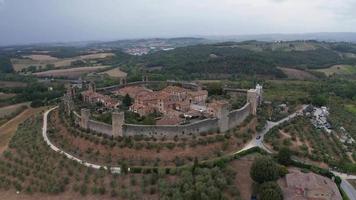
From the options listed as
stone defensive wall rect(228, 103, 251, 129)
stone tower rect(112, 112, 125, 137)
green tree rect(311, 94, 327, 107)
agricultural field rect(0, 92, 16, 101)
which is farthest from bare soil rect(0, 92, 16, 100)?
green tree rect(311, 94, 327, 107)

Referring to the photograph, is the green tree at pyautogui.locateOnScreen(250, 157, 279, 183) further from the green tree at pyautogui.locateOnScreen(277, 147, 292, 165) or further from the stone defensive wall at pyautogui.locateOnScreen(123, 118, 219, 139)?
the stone defensive wall at pyautogui.locateOnScreen(123, 118, 219, 139)

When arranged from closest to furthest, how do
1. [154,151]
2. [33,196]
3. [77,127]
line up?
1. [33,196]
2. [154,151]
3. [77,127]

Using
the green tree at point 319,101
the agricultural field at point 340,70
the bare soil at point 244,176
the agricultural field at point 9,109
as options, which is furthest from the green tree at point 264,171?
the agricultural field at point 340,70

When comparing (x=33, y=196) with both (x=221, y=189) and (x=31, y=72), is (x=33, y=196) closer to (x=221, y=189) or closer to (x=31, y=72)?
(x=221, y=189)

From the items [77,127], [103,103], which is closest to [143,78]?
[103,103]

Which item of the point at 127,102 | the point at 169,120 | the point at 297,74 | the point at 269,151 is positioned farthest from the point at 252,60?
the point at 169,120
